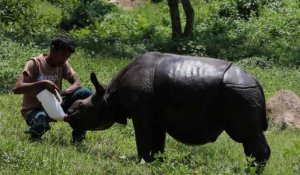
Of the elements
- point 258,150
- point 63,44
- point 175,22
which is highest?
point 63,44

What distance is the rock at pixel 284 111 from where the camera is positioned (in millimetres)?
10922

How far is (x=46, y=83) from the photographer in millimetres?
7309

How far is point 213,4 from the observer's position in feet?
75.8

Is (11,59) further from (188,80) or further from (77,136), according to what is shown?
(188,80)

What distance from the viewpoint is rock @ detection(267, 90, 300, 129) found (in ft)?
35.8

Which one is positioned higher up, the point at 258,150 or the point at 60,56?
the point at 60,56

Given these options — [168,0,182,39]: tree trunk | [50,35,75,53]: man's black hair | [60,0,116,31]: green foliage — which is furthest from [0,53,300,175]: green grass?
[60,0,116,31]: green foliage

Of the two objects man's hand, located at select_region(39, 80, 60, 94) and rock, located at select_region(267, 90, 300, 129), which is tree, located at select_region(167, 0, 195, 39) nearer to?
rock, located at select_region(267, 90, 300, 129)

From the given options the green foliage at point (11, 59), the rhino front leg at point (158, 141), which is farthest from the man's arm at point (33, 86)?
the green foliage at point (11, 59)

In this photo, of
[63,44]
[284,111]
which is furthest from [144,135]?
[284,111]

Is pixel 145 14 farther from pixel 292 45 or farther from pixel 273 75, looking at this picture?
pixel 273 75

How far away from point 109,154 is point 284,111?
458 centimetres

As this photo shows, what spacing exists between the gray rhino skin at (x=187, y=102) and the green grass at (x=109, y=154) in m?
0.30

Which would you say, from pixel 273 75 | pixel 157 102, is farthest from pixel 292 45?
pixel 157 102
